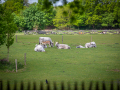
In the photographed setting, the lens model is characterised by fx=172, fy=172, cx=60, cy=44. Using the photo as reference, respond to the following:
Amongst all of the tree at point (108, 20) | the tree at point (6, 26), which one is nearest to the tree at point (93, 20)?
the tree at point (108, 20)

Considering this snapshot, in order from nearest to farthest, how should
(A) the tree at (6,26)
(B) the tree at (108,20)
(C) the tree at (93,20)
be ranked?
(A) the tree at (6,26) < (B) the tree at (108,20) < (C) the tree at (93,20)

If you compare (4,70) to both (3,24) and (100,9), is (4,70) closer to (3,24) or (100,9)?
(3,24)

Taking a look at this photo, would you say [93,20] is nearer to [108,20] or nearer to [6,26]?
[108,20]

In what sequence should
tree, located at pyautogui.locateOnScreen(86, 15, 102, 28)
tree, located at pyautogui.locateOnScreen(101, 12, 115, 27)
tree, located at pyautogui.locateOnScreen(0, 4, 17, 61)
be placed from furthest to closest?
1. tree, located at pyautogui.locateOnScreen(86, 15, 102, 28)
2. tree, located at pyautogui.locateOnScreen(101, 12, 115, 27)
3. tree, located at pyautogui.locateOnScreen(0, 4, 17, 61)

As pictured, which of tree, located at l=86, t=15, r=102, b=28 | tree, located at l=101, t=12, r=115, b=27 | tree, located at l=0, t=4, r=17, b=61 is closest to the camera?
tree, located at l=0, t=4, r=17, b=61

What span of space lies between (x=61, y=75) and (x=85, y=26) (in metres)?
83.0

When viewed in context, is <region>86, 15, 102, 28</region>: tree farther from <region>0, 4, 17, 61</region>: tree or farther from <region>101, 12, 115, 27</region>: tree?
<region>0, 4, 17, 61</region>: tree

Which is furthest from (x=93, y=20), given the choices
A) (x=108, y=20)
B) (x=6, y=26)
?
(x=6, y=26)

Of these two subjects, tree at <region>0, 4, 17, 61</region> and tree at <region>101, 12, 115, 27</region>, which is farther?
tree at <region>101, 12, 115, 27</region>

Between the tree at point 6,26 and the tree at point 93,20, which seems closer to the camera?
the tree at point 6,26

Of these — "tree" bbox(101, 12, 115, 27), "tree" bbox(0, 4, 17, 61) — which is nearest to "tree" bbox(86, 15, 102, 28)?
"tree" bbox(101, 12, 115, 27)

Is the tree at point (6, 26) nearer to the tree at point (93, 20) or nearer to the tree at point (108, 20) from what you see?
the tree at point (108, 20)

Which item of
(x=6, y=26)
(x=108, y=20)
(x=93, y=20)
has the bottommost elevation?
(x=6, y=26)

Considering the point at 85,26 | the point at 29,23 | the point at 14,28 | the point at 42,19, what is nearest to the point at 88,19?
the point at 85,26
